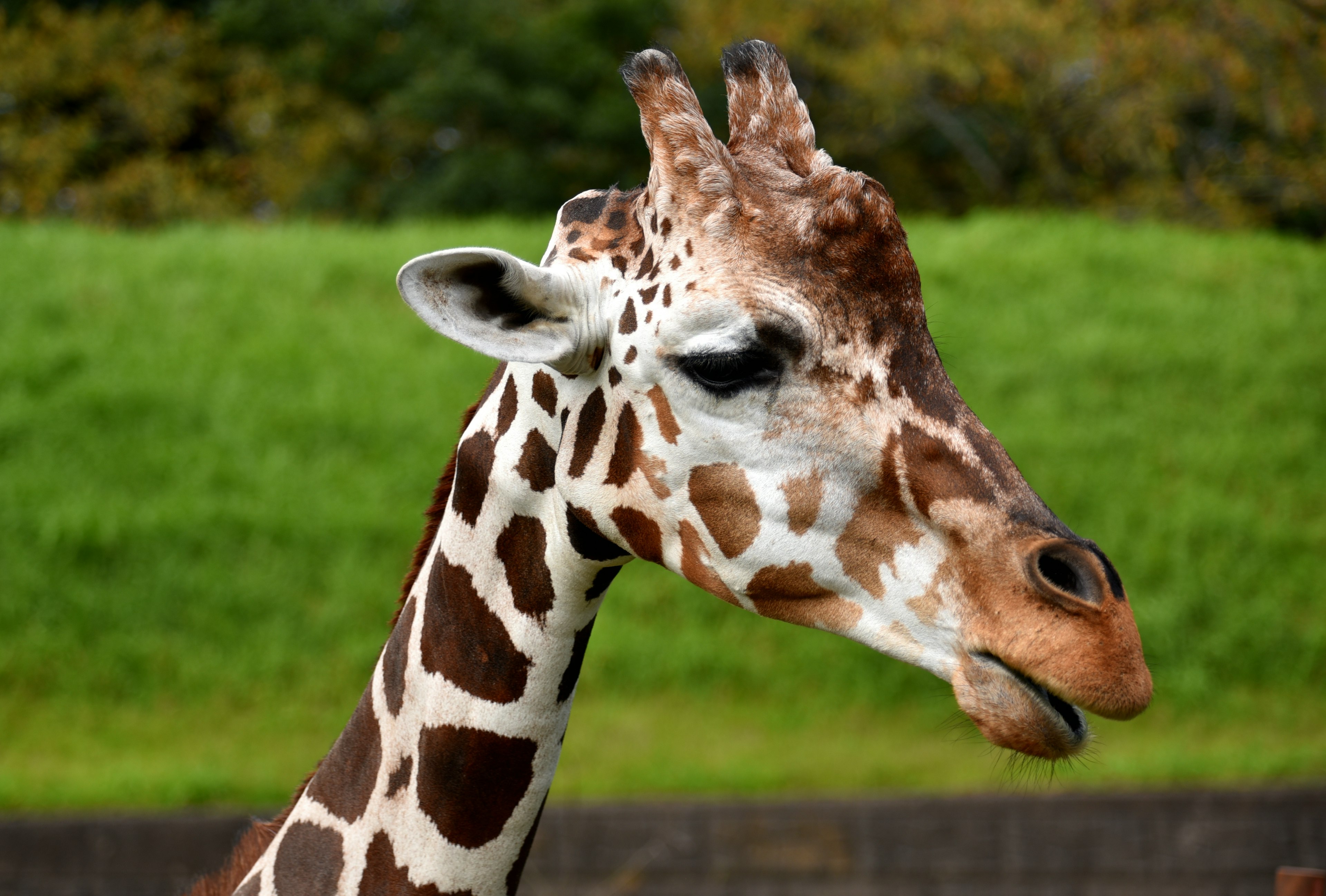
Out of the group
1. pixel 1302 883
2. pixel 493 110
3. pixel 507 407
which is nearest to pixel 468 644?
pixel 507 407

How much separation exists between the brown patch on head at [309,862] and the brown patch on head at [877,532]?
1.03 metres

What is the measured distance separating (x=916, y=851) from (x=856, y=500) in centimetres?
465

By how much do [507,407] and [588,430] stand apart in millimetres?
197

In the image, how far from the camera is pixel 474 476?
2.07 meters

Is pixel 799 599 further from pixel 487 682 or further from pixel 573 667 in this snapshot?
pixel 487 682

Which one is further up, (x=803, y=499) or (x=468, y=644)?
(x=803, y=499)

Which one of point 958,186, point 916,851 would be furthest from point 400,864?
point 958,186

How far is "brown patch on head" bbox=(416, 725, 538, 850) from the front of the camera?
1957 millimetres

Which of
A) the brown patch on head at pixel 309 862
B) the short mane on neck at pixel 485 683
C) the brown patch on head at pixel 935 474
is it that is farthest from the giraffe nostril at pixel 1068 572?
the brown patch on head at pixel 309 862

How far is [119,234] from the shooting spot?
36.6 ft

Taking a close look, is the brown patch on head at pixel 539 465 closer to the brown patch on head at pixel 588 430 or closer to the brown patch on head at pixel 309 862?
the brown patch on head at pixel 588 430

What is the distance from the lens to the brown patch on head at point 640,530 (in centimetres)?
189

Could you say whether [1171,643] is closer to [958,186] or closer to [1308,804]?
[1308,804]

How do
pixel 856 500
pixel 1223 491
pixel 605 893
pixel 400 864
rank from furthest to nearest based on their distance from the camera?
pixel 1223 491 → pixel 605 893 → pixel 400 864 → pixel 856 500
